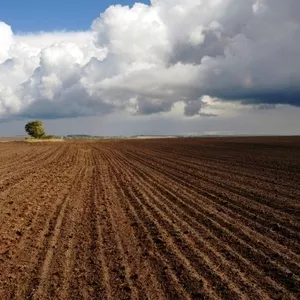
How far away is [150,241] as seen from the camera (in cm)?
955

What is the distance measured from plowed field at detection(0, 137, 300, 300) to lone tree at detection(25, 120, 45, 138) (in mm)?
96667

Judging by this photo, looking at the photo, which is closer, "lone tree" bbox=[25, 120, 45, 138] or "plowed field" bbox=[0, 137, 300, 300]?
"plowed field" bbox=[0, 137, 300, 300]

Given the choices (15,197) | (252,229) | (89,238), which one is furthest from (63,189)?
(252,229)

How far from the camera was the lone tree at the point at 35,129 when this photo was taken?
11125 centimetres

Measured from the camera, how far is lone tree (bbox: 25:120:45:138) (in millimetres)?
111250

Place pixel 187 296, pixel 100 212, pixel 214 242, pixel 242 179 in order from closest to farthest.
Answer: pixel 187 296 → pixel 214 242 → pixel 100 212 → pixel 242 179

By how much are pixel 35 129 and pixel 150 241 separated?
106 m

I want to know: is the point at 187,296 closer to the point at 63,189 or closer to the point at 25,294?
the point at 25,294

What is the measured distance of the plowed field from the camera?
22.6 feet

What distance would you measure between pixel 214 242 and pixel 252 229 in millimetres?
1665

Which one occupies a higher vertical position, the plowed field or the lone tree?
the lone tree

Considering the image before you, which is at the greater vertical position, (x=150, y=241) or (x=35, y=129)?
(x=35, y=129)

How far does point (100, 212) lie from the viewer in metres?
12.7

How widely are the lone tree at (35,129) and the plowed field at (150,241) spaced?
317 ft
